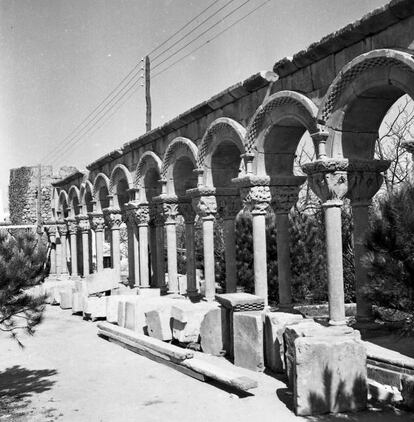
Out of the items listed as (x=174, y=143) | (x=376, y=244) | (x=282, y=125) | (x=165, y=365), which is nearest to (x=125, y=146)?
(x=174, y=143)

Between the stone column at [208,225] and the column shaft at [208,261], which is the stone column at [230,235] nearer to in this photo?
the stone column at [208,225]

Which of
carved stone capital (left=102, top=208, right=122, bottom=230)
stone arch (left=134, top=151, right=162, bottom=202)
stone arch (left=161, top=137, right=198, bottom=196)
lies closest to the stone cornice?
stone arch (left=161, top=137, right=198, bottom=196)

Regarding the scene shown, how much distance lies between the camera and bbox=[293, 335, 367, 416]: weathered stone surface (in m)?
5.97

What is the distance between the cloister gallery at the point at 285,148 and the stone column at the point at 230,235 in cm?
2

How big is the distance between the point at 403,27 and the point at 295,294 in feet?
32.5

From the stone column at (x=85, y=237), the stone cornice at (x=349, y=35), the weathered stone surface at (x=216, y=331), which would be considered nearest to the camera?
the stone cornice at (x=349, y=35)

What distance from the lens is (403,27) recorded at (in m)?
6.87

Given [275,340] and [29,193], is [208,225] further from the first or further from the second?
[29,193]

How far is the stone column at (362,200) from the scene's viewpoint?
819 cm

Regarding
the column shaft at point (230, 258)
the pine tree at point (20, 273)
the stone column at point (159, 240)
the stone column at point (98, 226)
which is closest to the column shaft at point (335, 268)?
the column shaft at point (230, 258)

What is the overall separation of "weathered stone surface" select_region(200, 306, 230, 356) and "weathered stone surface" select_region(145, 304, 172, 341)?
111 centimetres

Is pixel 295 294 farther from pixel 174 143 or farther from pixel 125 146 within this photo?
pixel 125 146

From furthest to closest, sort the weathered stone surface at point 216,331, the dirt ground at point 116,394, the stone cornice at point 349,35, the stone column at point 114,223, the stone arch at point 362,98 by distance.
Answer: the stone column at point 114,223
the weathered stone surface at point 216,331
the stone arch at point 362,98
the stone cornice at point 349,35
the dirt ground at point 116,394

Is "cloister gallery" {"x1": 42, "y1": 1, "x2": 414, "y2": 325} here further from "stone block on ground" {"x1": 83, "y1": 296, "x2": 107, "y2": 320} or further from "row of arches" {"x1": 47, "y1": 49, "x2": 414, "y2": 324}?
"stone block on ground" {"x1": 83, "y1": 296, "x2": 107, "y2": 320}
